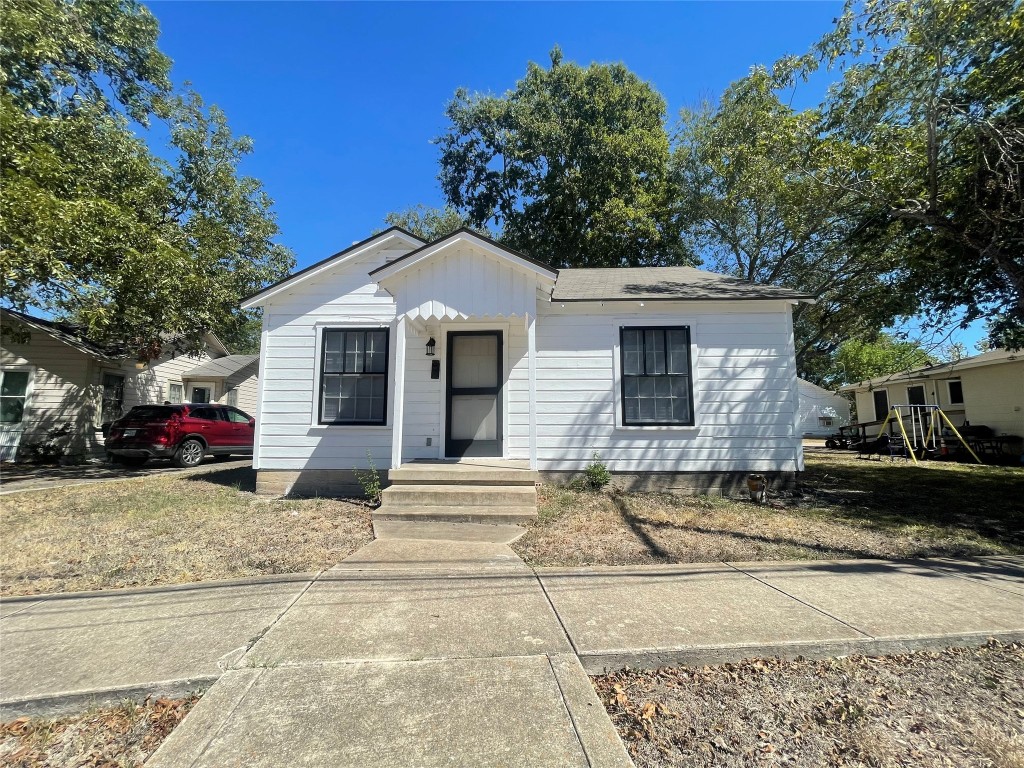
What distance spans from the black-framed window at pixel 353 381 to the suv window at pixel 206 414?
7.45 metres

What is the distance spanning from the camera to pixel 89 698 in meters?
2.57

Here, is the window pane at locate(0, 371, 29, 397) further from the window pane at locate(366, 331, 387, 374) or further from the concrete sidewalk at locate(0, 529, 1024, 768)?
Answer: the concrete sidewalk at locate(0, 529, 1024, 768)

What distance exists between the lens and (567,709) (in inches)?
96.1

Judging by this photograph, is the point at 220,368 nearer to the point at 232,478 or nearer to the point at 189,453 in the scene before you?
the point at 189,453

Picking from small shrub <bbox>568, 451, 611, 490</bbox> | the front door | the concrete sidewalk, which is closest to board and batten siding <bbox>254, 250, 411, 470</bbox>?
the front door

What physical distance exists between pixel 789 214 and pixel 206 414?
17491mm

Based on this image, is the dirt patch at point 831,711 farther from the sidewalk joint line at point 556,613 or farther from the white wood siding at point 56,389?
the white wood siding at point 56,389

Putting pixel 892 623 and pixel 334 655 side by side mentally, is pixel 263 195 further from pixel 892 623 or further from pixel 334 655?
pixel 892 623

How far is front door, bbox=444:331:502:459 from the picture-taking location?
8.19 metres

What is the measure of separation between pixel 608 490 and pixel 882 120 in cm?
899

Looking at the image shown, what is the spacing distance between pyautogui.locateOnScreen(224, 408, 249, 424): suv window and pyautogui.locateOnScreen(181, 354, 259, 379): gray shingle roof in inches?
235

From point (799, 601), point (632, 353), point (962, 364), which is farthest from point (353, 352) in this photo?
point (962, 364)

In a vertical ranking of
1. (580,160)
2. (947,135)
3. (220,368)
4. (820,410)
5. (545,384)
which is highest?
(580,160)

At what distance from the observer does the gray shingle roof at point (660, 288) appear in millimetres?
8055
